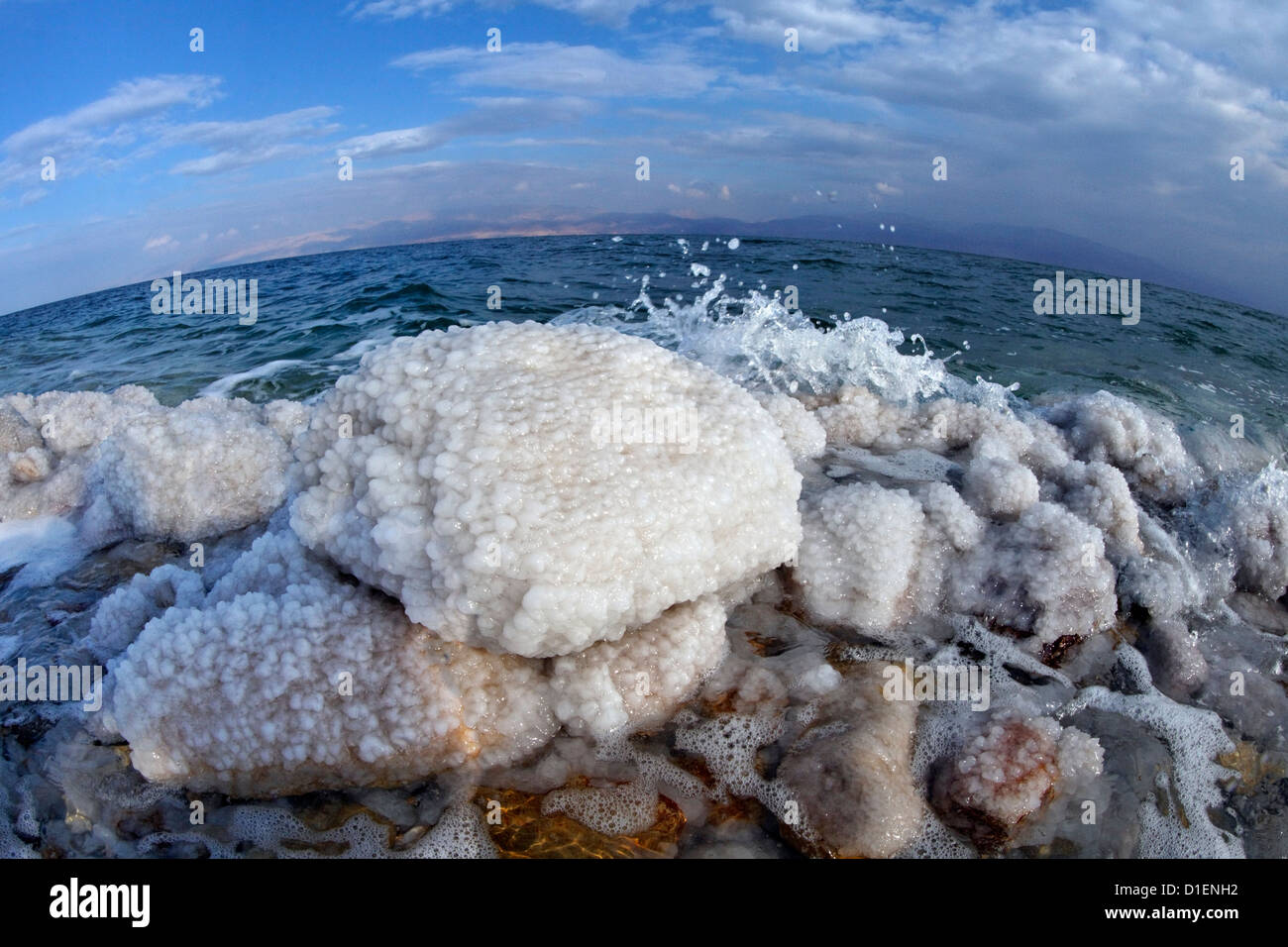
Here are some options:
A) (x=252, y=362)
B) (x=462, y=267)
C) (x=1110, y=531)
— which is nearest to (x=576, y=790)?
(x=1110, y=531)

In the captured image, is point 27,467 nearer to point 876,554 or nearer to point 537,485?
point 537,485

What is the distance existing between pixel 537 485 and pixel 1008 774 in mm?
1647

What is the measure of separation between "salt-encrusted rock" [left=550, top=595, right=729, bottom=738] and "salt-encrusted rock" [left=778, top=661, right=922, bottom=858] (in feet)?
1.39

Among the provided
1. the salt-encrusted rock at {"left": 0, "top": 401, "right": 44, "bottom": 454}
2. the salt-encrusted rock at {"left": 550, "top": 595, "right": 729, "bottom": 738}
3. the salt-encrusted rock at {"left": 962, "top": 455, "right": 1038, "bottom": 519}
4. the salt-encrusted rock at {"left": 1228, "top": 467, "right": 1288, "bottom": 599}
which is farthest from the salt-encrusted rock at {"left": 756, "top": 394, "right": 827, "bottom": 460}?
the salt-encrusted rock at {"left": 0, "top": 401, "right": 44, "bottom": 454}

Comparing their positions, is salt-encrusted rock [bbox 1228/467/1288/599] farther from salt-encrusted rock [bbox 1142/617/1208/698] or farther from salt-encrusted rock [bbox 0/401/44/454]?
salt-encrusted rock [bbox 0/401/44/454]

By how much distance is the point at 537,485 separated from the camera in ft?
6.91

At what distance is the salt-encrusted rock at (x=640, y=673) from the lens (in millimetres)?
2219

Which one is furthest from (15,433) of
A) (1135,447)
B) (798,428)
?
(1135,447)

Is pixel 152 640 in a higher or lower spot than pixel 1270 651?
higher

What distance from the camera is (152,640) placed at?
222 centimetres

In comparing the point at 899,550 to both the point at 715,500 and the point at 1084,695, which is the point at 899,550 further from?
the point at 715,500

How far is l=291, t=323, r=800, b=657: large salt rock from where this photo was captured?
2.03 meters

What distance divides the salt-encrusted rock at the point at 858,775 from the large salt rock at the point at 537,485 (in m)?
0.59

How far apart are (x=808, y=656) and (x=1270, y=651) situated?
1.95 m
